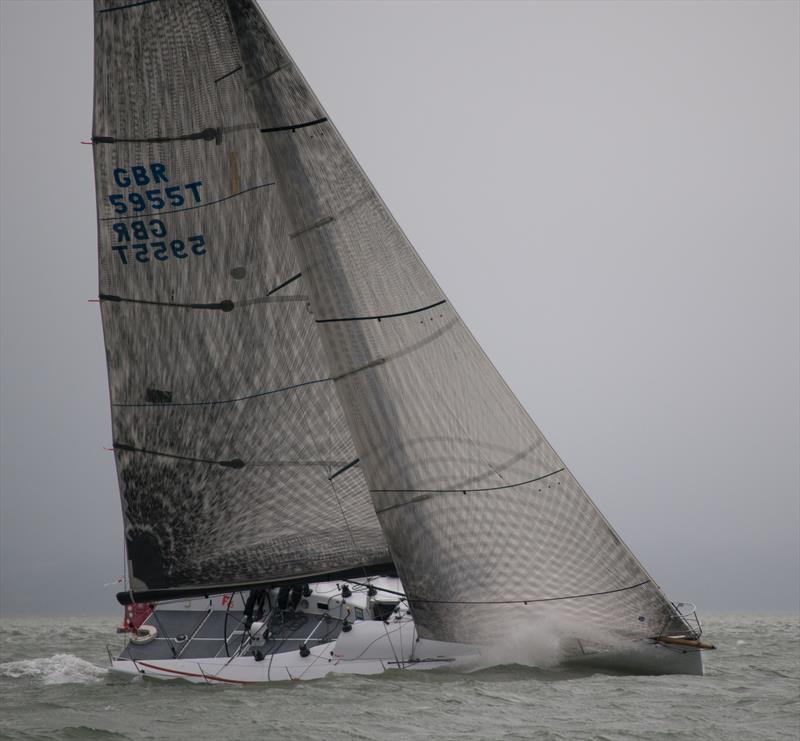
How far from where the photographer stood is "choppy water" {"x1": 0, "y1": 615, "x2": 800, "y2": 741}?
1205 cm

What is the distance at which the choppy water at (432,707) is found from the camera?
39.5ft

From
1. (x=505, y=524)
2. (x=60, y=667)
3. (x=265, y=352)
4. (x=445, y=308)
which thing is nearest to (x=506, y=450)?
A: (x=505, y=524)

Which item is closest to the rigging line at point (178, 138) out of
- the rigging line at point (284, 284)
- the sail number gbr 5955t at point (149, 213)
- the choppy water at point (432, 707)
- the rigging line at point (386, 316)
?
the sail number gbr 5955t at point (149, 213)

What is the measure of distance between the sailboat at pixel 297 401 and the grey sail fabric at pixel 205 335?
1.2 inches

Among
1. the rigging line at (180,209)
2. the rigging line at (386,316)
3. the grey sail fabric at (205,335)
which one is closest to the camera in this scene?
the rigging line at (386,316)

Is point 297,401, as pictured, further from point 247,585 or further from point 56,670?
point 56,670

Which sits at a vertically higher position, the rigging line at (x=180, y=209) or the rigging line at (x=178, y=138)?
the rigging line at (x=178, y=138)

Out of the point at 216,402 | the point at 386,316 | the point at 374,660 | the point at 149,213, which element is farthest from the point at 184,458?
the point at 374,660

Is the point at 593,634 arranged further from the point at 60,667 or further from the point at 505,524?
the point at 60,667

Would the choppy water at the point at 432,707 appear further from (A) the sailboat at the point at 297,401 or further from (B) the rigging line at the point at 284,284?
(B) the rigging line at the point at 284,284

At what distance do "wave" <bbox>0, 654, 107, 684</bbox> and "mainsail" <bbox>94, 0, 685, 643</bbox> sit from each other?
3.84 m

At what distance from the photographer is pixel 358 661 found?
1545 cm

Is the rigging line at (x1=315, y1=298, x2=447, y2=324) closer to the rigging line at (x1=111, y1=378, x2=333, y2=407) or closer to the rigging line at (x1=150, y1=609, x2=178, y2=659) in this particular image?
the rigging line at (x1=111, y1=378, x2=333, y2=407)

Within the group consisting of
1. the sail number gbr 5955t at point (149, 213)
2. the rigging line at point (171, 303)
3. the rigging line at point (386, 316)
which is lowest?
the rigging line at point (386, 316)
